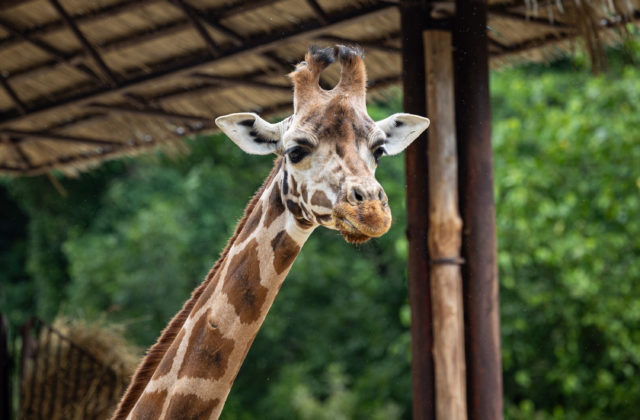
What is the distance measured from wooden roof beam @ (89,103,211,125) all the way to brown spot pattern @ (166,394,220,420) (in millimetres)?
3305

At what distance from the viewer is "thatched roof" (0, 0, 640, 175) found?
180 inches

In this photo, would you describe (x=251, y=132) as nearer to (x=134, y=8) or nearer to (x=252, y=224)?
(x=252, y=224)

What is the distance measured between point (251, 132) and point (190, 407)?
3.05 ft

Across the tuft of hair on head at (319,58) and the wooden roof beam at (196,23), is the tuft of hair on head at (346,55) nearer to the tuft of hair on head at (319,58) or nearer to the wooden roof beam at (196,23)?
the tuft of hair on head at (319,58)

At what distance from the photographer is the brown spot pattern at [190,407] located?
111 inches

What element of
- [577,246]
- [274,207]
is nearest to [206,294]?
[274,207]

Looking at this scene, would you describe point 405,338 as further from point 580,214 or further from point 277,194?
point 277,194

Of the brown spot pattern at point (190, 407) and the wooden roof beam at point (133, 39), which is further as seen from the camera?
the wooden roof beam at point (133, 39)

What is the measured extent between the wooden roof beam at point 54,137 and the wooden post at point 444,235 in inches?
129

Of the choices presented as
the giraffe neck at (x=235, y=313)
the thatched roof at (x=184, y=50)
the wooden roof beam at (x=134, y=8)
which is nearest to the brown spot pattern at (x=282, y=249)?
the giraffe neck at (x=235, y=313)

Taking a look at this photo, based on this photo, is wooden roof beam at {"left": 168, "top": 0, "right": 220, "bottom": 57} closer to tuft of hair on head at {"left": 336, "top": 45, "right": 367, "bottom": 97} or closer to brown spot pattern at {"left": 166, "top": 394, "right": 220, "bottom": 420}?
tuft of hair on head at {"left": 336, "top": 45, "right": 367, "bottom": 97}

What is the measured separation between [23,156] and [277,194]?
4796 mm

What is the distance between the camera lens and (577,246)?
26.4 feet

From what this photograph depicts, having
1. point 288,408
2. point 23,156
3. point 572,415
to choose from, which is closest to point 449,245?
point 23,156
